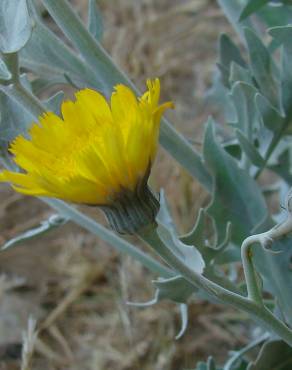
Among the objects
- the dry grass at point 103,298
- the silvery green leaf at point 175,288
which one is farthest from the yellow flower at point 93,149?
the dry grass at point 103,298

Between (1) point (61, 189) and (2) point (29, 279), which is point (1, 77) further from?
(2) point (29, 279)

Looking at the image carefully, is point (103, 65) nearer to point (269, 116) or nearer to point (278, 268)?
point (269, 116)

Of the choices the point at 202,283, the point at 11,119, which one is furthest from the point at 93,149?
the point at 11,119

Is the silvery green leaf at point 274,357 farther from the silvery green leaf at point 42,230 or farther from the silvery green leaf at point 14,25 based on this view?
the silvery green leaf at point 14,25

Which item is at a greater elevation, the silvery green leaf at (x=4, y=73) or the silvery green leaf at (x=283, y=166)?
the silvery green leaf at (x=4, y=73)

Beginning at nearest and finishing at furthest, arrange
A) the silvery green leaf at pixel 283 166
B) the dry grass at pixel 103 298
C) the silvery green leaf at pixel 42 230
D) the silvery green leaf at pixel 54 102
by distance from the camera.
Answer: the silvery green leaf at pixel 54 102 < the silvery green leaf at pixel 42 230 < the silvery green leaf at pixel 283 166 < the dry grass at pixel 103 298

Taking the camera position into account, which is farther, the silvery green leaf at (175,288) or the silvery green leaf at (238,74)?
the silvery green leaf at (238,74)

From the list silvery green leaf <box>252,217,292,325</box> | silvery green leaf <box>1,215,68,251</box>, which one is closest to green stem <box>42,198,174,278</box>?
silvery green leaf <box>1,215,68,251</box>
